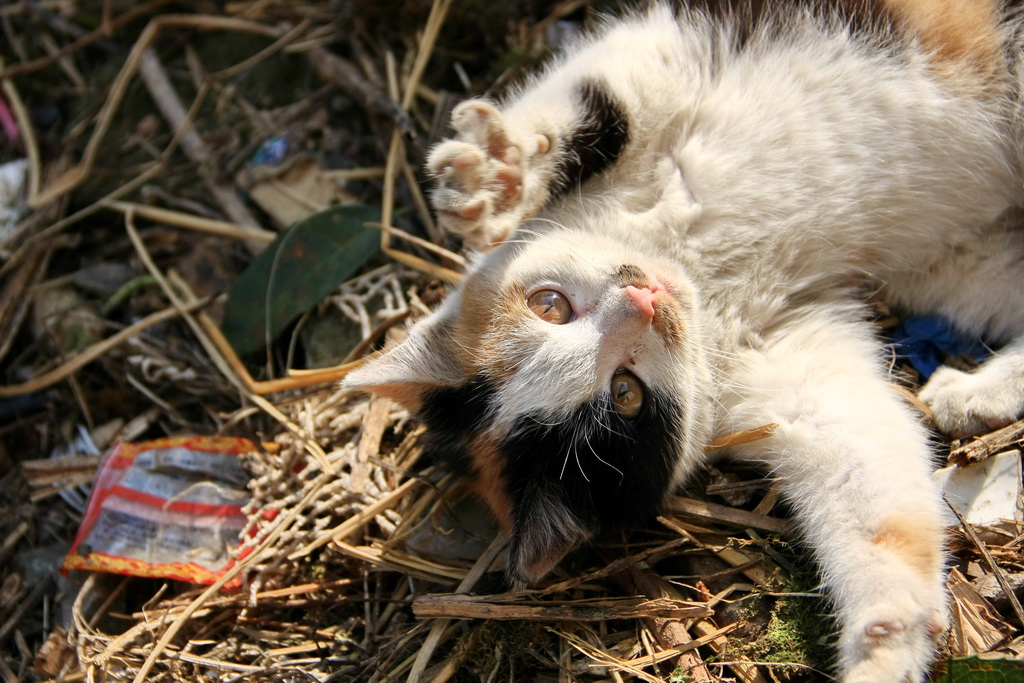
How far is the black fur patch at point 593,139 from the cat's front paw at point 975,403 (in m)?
1.17

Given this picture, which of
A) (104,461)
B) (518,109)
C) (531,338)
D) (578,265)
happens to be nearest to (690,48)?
(518,109)

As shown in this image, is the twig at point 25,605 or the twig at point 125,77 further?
the twig at point 125,77

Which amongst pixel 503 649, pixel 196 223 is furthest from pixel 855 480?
pixel 196 223

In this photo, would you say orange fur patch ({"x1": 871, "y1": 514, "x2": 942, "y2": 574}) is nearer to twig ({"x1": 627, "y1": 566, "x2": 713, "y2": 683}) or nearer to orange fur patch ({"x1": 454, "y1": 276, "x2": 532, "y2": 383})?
twig ({"x1": 627, "y1": 566, "x2": 713, "y2": 683})

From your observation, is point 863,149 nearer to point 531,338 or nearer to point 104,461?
point 531,338

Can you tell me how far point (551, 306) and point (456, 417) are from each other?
0.40 metres

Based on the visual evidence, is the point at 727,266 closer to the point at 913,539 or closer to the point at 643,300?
the point at 643,300

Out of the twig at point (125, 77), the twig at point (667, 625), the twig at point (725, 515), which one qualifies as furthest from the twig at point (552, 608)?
the twig at point (125, 77)

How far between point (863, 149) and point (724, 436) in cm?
92

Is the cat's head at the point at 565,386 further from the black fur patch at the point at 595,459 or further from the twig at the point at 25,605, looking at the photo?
the twig at the point at 25,605

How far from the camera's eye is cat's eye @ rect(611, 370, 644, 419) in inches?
72.1

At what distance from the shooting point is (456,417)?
1.94m

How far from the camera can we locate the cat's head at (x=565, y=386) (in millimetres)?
1766

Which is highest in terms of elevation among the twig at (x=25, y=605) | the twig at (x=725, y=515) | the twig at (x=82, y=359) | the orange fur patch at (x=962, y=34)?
the orange fur patch at (x=962, y=34)
